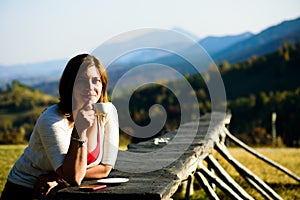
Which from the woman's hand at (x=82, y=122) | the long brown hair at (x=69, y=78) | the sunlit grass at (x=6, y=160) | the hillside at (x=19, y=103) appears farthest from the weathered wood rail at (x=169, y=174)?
the hillside at (x=19, y=103)

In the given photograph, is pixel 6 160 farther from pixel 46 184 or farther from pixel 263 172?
pixel 46 184

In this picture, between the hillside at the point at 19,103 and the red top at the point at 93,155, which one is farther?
the hillside at the point at 19,103

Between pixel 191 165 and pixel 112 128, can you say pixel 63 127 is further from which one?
pixel 191 165

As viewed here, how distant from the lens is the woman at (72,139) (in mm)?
2597

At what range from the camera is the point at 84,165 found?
103 inches

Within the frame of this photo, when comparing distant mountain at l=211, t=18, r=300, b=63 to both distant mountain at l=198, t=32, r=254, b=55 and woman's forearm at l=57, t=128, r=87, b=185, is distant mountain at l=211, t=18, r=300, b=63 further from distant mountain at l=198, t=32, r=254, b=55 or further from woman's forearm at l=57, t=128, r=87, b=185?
woman's forearm at l=57, t=128, r=87, b=185

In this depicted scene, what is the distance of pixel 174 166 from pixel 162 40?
1.27 meters

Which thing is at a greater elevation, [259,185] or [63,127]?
[63,127]

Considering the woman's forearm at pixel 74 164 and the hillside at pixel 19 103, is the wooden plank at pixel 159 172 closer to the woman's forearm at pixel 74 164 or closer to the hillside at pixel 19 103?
the woman's forearm at pixel 74 164

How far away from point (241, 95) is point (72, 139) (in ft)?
141

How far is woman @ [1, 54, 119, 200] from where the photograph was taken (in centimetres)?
260

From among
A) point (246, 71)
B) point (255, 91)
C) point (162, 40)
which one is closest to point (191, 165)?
point (162, 40)

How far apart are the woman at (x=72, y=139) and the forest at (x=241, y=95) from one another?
27119 millimetres

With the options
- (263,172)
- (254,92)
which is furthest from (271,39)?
(263,172)
